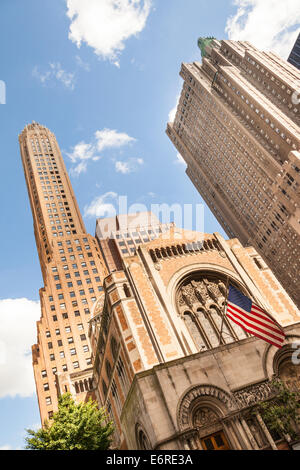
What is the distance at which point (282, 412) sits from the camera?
2222 cm

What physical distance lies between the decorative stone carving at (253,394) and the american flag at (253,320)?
350 cm

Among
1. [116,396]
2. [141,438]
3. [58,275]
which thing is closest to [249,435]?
[141,438]

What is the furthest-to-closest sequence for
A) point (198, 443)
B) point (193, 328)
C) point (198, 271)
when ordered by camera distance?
point (198, 271)
point (193, 328)
point (198, 443)

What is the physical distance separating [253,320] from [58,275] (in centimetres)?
5902

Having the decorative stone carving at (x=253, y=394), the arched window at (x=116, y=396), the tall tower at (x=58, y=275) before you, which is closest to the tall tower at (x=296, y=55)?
the tall tower at (x=58, y=275)

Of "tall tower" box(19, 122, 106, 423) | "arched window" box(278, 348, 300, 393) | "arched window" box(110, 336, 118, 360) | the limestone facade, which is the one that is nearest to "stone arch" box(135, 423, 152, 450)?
the limestone facade

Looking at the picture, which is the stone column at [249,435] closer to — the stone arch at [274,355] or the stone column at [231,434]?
the stone column at [231,434]

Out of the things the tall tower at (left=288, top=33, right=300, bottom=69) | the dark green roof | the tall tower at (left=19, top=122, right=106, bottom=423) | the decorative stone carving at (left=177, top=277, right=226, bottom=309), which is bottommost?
the decorative stone carving at (left=177, top=277, right=226, bottom=309)

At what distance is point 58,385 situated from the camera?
2239 inches

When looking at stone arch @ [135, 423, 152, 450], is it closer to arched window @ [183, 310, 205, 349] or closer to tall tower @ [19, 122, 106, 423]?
arched window @ [183, 310, 205, 349]

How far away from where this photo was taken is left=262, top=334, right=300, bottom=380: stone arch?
25.8 m

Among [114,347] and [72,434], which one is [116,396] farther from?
[72,434]

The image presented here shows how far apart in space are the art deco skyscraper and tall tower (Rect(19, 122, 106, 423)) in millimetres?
37441
